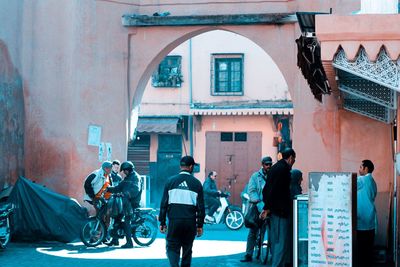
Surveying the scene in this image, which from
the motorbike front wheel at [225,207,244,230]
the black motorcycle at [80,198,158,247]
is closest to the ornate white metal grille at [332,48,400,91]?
the black motorcycle at [80,198,158,247]

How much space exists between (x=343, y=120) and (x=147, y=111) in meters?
14.8

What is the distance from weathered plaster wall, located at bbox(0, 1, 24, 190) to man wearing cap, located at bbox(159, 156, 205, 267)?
6560 millimetres

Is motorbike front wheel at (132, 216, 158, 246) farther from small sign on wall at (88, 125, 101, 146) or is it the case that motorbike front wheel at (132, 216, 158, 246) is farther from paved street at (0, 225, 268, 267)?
small sign on wall at (88, 125, 101, 146)

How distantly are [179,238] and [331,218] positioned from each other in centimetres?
187

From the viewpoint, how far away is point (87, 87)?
17.1 meters

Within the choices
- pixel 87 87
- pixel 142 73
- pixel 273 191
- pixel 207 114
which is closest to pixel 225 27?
pixel 142 73

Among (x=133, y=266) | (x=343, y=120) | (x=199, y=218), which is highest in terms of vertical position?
(x=343, y=120)

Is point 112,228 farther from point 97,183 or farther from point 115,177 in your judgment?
point 115,177

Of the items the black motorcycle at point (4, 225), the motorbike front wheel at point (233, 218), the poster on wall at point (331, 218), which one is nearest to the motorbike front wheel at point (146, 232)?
the black motorcycle at point (4, 225)

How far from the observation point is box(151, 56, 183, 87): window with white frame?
29.6 m

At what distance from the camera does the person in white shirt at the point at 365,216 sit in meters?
11.9

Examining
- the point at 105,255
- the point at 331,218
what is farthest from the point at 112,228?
the point at 331,218

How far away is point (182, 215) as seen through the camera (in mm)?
10156

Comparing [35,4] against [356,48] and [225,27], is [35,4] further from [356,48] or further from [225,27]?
[356,48]
